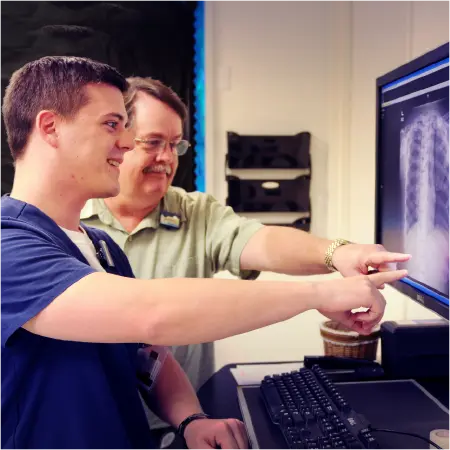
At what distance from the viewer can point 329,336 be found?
1367 millimetres

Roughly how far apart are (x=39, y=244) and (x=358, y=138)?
77.9 inches

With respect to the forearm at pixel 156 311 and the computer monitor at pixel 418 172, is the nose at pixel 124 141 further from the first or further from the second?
the computer monitor at pixel 418 172

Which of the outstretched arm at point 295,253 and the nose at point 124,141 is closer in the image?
the nose at point 124,141

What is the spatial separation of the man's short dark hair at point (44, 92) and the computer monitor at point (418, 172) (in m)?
0.61

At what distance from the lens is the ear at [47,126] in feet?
3.03

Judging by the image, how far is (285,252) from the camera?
1.39m

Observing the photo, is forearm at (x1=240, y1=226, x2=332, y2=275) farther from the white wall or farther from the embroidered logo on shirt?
the white wall

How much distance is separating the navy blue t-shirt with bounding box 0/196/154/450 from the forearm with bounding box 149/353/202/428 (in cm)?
16

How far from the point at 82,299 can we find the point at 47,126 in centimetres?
36

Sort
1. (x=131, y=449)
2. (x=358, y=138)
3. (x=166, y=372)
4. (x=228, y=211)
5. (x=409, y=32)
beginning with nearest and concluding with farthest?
(x=131, y=449), (x=166, y=372), (x=228, y=211), (x=409, y=32), (x=358, y=138)

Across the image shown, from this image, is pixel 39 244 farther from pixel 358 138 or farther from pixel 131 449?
pixel 358 138

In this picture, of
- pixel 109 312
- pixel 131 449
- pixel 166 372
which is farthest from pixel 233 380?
pixel 109 312

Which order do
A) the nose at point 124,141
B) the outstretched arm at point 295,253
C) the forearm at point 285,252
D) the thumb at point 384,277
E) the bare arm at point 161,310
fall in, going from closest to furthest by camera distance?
1. the bare arm at point 161,310
2. the thumb at point 384,277
3. the nose at point 124,141
4. the outstretched arm at point 295,253
5. the forearm at point 285,252

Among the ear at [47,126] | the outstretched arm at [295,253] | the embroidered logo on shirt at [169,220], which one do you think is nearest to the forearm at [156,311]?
the ear at [47,126]
